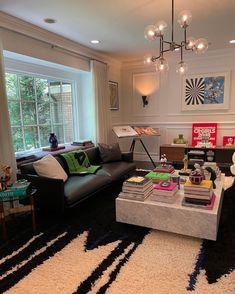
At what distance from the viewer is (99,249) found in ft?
7.27

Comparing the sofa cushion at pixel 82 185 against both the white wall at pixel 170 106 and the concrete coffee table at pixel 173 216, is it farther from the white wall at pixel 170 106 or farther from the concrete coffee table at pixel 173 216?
the white wall at pixel 170 106

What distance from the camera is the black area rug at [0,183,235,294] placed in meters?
1.77

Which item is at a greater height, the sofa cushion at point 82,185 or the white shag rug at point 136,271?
the sofa cushion at point 82,185

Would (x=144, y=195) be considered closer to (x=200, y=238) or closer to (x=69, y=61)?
(x=200, y=238)

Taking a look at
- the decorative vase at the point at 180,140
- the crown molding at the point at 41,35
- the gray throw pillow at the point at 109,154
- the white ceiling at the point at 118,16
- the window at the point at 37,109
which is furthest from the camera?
the decorative vase at the point at 180,140

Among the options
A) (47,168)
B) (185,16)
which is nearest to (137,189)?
(47,168)

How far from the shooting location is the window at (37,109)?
12.2ft

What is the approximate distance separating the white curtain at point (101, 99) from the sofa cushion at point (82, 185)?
1.75 metres

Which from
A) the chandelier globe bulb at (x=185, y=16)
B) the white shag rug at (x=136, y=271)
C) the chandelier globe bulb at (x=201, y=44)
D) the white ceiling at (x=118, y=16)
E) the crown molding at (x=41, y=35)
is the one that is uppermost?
the white ceiling at (x=118, y=16)

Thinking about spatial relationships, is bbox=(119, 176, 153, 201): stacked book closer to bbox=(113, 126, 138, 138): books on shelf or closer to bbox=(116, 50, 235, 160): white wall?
bbox=(113, 126, 138, 138): books on shelf

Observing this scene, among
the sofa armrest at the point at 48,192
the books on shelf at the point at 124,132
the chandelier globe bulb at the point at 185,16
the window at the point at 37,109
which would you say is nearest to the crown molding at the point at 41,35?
the window at the point at 37,109

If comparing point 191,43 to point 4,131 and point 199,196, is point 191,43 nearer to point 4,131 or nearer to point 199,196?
point 199,196

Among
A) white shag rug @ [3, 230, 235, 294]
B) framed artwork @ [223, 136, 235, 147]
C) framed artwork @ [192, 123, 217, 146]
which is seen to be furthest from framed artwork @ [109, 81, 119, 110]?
white shag rug @ [3, 230, 235, 294]

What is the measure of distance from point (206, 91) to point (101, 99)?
238cm
